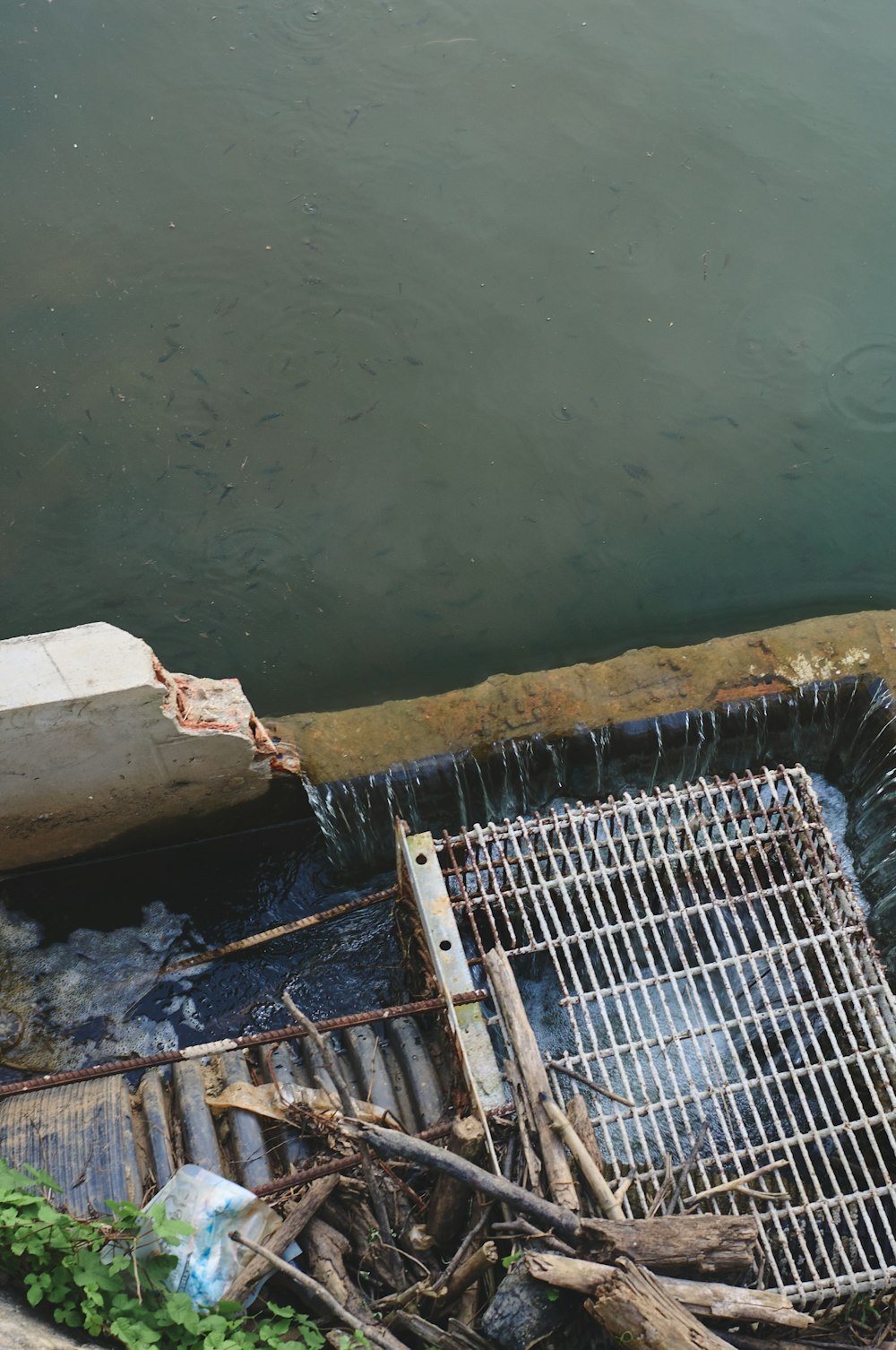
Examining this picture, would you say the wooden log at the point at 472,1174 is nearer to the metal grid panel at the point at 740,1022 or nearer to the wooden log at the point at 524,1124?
the wooden log at the point at 524,1124

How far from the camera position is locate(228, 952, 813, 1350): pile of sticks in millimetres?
2396

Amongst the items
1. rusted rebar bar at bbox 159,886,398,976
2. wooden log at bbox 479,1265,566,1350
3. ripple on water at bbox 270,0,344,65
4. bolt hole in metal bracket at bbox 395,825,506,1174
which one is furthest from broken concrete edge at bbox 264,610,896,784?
ripple on water at bbox 270,0,344,65

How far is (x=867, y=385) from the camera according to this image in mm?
5473

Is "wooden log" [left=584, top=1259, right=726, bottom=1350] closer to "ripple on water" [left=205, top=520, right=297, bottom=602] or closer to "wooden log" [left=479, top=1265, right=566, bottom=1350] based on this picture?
"wooden log" [left=479, top=1265, right=566, bottom=1350]

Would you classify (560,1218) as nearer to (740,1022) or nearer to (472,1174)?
(472,1174)

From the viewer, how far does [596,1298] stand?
234 cm

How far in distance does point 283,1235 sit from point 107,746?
170 centimetres

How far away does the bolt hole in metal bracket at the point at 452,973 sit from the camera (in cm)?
289

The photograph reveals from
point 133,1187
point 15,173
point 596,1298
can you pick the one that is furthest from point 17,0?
point 596,1298

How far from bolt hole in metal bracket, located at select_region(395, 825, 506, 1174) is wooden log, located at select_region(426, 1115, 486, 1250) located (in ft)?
0.14

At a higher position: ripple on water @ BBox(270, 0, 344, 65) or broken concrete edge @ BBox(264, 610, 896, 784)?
ripple on water @ BBox(270, 0, 344, 65)

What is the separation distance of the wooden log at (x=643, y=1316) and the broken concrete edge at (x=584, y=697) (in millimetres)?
1998

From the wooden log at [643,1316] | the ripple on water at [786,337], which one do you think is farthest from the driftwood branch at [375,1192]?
the ripple on water at [786,337]

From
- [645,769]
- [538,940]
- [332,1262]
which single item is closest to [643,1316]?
[332,1262]
